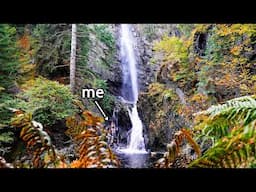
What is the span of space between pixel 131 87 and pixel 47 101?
718 mm

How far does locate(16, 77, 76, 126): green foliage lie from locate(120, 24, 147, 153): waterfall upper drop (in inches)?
19.2

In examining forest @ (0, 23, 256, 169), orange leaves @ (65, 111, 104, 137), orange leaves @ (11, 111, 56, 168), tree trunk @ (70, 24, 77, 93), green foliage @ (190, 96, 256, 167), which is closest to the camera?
green foliage @ (190, 96, 256, 167)

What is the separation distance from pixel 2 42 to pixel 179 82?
1.55 metres

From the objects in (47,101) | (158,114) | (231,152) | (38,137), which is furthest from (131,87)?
(231,152)

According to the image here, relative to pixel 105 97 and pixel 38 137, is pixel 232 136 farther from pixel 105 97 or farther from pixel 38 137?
pixel 105 97

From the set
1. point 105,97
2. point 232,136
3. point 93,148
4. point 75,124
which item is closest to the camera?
point 232,136

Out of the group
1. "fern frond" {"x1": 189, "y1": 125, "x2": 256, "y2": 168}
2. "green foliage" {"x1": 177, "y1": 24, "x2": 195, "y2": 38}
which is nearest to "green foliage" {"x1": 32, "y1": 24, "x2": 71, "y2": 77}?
"green foliage" {"x1": 177, "y1": 24, "x2": 195, "y2": 38}

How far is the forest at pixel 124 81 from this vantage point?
2.80m

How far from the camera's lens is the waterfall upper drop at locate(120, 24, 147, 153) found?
2969 millimetres

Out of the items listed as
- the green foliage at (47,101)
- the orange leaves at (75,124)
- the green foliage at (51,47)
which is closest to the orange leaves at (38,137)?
the orange leaves at (75,124)

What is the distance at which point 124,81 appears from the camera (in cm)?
300

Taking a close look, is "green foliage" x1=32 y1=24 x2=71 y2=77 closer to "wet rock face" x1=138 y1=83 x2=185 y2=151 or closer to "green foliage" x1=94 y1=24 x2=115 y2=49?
"green foliage" x1=94 y1=24 x2=115 y2=49
